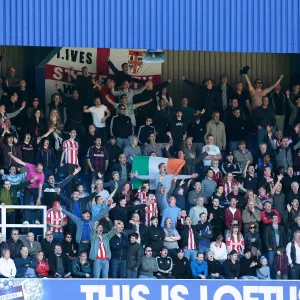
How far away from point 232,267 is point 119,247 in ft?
8.70

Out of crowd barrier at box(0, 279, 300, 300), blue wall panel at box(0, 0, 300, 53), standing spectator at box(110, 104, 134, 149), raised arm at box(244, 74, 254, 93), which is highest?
blue wall panel at box(0, 0, 300, 53)

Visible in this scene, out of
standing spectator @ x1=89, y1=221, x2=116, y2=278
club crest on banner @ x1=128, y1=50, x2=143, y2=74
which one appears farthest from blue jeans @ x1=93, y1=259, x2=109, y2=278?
club crest on banner @ x1=128, y1=50, x2=143, y2=74

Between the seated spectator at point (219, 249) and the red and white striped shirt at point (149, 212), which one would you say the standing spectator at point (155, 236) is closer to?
the red and white striped shirt at point (149, 212)

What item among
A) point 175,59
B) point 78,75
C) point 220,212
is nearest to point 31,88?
point 78,75

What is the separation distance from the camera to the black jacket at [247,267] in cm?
3077

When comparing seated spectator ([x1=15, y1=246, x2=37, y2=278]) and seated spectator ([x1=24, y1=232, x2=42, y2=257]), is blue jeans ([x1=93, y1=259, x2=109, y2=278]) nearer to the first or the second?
seated spectator ([x1=24, y1=232, x2=42, y2=257])

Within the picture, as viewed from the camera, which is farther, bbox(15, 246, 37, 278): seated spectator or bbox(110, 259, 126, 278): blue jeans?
bbox(110, 259, 126, 278): blue jeans

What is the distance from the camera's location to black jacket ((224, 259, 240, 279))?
99.9 feet

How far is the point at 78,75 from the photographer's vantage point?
115 ft

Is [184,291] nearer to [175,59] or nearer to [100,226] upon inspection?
[100,226]

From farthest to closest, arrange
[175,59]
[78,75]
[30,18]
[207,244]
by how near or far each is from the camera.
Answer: [175,59], [78,75], [207,244], [30,18]

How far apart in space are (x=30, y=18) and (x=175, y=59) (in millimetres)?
8928

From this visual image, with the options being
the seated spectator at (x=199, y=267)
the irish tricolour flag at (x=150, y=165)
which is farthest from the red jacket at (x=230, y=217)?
the irish tricolour flag at (x=150, y=165)

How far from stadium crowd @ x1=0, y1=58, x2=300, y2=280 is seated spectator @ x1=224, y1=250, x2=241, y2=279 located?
3 centimetres
